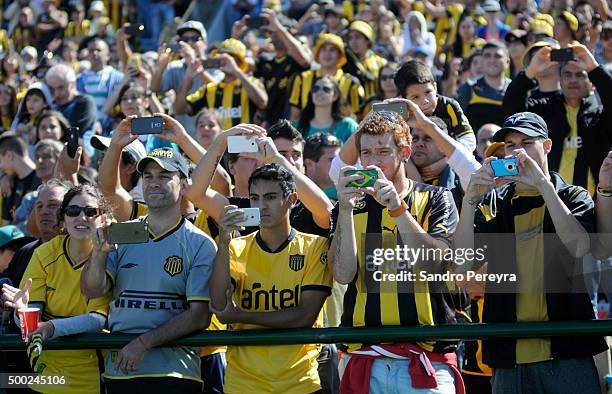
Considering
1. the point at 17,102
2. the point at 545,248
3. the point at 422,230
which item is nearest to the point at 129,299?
the point at 422,230

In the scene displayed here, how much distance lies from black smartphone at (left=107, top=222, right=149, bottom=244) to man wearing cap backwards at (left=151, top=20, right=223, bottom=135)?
215 inches

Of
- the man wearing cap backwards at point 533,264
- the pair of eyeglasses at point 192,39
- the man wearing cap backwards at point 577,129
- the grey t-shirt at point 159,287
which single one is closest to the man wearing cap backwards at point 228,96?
the pair of eyeglasses at point 192,39

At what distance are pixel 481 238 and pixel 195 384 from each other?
1.66m

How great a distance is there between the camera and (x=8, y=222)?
9.48m

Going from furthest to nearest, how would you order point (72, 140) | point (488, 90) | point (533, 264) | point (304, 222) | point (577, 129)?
point (488, 90) < point (577, 129) < point (72, 140) < point (304, 222) < point (533, 264)

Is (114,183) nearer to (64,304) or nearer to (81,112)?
(64,304)

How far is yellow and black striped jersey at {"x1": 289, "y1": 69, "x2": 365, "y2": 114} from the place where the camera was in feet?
35.2

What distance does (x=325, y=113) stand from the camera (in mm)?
9883

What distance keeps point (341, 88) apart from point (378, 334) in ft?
19.4

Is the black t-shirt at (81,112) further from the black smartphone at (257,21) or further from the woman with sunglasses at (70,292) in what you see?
the woman with sunglasses at (70,292)

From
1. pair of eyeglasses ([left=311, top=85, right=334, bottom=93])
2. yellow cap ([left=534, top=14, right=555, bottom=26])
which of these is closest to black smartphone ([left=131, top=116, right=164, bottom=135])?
pair of eyeglasses ([left=311, top=85, right=334, bottom=93])

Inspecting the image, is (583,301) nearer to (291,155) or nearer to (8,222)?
(291,155)

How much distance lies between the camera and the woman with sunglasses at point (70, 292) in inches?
224

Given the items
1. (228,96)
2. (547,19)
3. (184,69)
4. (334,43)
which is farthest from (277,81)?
(547,19)
